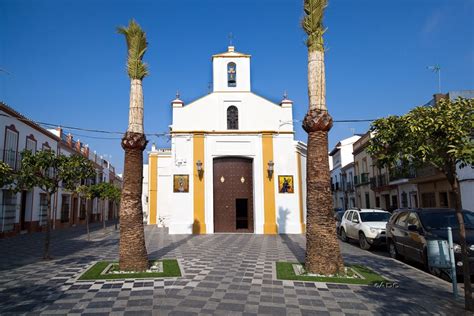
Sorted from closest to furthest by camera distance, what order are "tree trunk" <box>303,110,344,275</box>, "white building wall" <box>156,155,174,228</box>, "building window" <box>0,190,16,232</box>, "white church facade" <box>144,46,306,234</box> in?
1. "tree trunk" <box>303,110,344,275</box>
2. "building window" <box>0,190,16,232</box>
3. "white church facade" <box>144,46,306,234</box>
4. "white building wall" <box>156,155,174,228</box>

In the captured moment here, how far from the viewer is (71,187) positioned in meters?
12.1

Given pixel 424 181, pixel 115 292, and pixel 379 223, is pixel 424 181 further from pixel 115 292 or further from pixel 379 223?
pixel 115 292

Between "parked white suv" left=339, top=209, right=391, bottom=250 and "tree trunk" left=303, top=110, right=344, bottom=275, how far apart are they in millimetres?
5206

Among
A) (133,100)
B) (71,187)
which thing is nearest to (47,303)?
(133,100)

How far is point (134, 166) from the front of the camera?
8695 mm

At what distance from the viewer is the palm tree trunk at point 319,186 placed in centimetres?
777

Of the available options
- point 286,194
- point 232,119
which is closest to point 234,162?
point 232,119

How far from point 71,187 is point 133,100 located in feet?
16.4

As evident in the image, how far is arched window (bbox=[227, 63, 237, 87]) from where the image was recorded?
20.7m

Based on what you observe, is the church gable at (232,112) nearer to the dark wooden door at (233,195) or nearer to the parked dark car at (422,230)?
the dark wooden door at (233,195)

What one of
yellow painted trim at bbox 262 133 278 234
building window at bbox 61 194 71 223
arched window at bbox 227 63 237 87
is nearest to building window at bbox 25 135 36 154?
building window at bbox 61 194 71 223

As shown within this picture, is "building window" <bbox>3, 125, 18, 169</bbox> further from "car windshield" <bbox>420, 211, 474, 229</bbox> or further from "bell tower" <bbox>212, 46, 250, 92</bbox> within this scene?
"car windshield" <bbox>420, 211, 474, 229</bbox>

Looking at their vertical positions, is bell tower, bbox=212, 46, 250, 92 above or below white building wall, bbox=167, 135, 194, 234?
above

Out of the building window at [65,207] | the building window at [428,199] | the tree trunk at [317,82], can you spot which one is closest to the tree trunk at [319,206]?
the tree trunk at [317,82]
